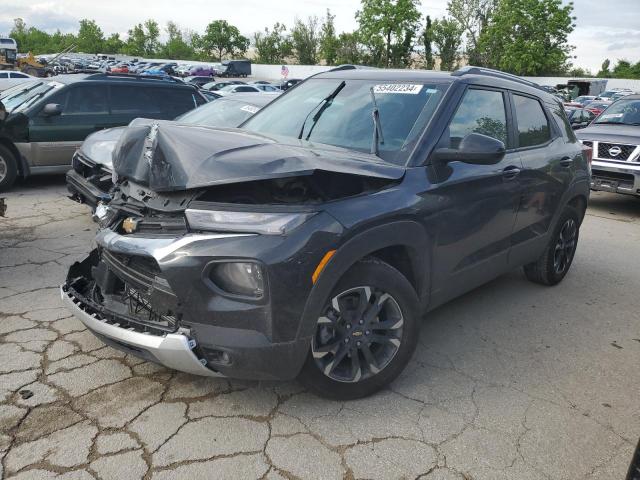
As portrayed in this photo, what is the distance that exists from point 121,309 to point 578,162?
4087 mm

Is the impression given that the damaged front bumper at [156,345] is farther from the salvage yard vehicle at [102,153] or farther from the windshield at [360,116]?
the salvage yard vehicle at [102,153]

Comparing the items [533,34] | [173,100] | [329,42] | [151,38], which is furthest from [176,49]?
[173,100]

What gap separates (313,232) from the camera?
8.34 feet

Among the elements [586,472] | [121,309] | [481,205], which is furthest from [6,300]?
[586,472]

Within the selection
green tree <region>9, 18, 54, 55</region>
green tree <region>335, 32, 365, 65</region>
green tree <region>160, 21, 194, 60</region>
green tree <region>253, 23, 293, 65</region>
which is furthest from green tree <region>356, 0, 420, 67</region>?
green tree <region>9, 18, 54, 55</region>

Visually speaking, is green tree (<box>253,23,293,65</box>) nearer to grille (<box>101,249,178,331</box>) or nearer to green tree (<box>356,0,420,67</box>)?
green tree (<box>356,0,420,67</box>)

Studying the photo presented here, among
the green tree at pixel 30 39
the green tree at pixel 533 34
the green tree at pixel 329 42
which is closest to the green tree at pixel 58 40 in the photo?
the green tree at pixel 30 39

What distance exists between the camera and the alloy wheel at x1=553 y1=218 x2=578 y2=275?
4.99 metres

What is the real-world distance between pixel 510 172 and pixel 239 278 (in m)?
2.28

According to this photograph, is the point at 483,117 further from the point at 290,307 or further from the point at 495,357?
the point at 290,307

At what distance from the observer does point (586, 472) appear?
2594 millimetres

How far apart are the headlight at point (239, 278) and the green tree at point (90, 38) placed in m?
107

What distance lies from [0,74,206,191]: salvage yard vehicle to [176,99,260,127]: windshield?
5.92ft

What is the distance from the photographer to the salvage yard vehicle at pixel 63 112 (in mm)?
7766
